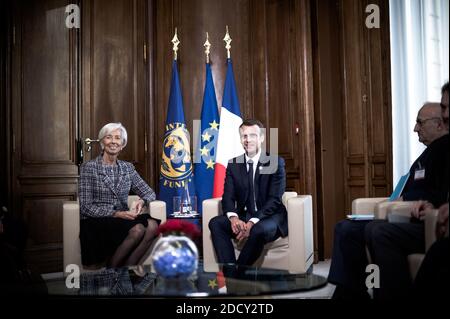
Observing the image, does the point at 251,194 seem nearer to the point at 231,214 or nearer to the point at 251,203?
the point at 251,203

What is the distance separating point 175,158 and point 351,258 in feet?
6.44

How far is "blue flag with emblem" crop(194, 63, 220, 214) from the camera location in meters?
5.01

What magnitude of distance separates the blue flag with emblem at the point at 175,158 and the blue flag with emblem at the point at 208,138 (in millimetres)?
128

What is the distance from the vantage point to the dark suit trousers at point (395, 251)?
9.28 ft

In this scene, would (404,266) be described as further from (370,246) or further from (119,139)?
(119,139)

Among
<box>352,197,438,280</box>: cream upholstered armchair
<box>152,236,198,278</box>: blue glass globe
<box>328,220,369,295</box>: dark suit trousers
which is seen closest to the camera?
<box>152,236,198,278</box>: blue glass globe

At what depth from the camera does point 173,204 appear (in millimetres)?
4637

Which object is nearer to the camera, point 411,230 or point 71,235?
point 411,230

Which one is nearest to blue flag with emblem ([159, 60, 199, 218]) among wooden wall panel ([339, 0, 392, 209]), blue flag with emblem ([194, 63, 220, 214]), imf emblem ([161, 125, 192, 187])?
imf emblem ([161, 125, 192, 187])

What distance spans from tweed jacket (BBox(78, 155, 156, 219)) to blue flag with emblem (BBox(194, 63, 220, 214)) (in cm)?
109

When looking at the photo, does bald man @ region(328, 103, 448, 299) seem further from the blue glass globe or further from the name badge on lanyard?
the blue glass globe

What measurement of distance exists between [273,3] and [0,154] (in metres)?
2.66

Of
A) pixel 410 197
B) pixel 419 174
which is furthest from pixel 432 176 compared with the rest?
pixel 410 197

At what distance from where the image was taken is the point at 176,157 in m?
4.91
